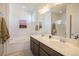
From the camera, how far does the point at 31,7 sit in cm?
223

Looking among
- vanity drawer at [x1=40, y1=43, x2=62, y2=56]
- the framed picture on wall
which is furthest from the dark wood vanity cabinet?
the framed picture on wall

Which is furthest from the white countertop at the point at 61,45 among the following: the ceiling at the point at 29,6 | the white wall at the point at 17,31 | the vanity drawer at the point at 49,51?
the ceiling at the point at 29,6

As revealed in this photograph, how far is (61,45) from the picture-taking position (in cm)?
227

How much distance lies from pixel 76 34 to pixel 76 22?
7.8 inches

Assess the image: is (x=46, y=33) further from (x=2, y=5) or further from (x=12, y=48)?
(x=2, y=5)

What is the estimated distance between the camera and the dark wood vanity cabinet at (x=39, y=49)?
83.0 inches

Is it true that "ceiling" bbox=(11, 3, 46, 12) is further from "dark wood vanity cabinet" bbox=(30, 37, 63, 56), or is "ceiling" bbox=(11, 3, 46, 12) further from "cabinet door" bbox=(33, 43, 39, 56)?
"cabinet door" bbox=(33, 43, 39, 56)

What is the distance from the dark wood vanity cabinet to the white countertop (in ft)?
0.17

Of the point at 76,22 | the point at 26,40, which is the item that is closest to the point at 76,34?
the point at 76,22

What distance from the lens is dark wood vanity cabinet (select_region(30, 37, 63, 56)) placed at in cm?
Result: 211

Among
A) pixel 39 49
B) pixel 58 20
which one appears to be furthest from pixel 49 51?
pixel 58 20

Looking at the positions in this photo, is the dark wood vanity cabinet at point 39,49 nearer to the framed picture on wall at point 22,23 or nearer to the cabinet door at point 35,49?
the cabinet door at point 35,49

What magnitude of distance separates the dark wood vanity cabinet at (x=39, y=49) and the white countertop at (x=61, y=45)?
52 millimetres

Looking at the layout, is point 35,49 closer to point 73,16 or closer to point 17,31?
point 17,31
